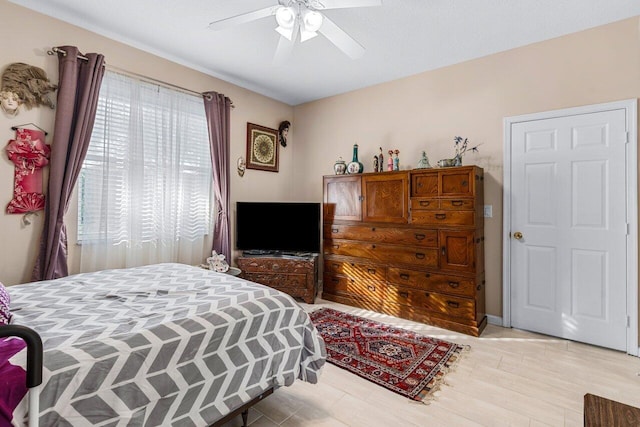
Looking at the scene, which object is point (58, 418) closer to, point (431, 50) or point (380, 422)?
point (380, 422)

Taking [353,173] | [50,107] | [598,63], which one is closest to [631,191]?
[598,63]

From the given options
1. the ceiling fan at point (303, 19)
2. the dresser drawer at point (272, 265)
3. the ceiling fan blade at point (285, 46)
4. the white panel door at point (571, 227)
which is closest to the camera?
the ceiling fan at point (303, 19)

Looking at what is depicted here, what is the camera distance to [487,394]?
2035mm

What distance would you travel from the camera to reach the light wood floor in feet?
5.89

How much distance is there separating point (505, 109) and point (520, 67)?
41 cm

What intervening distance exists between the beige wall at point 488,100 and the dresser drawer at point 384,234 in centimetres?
66

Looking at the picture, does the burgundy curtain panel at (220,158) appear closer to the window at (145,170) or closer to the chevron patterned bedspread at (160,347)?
the window at (145,170)

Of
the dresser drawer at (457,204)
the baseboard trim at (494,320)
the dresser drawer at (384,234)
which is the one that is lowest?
the baseboard trim at (494,320)

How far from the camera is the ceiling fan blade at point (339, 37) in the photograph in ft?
7.00

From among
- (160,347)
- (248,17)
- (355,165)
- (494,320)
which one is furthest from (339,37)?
(494,320)

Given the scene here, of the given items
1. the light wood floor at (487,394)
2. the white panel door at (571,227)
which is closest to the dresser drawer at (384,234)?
the white panel door at (571,227)

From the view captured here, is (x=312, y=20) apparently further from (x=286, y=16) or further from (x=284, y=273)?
(x=284, y=273)

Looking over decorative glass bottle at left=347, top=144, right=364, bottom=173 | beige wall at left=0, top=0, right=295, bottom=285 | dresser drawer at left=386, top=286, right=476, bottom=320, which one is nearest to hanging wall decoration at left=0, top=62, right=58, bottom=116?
beige wall at left=0, top=0, right=295, bottom=285

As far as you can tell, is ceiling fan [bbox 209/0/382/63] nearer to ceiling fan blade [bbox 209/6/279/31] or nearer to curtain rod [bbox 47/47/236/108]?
ceiling fan blade [bbox 209/6/279/31]
